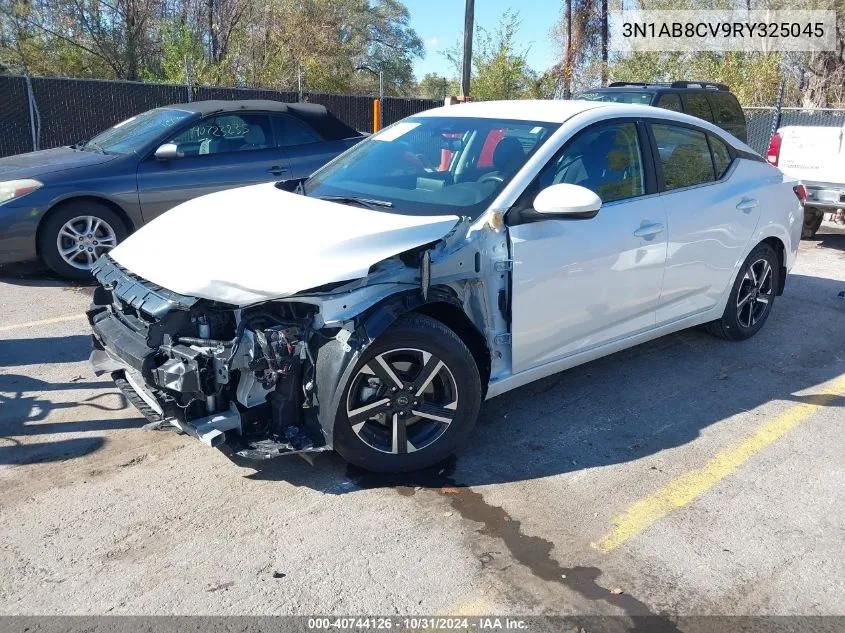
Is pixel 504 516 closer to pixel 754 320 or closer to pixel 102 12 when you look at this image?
pixel 754 320

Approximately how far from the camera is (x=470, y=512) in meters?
3.39

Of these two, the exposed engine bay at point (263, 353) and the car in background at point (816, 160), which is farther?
the car in background at point (816, 160)

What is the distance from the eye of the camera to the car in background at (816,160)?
8992 millimetres

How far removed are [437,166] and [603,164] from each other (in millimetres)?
975

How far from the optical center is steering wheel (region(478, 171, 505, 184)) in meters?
3.95

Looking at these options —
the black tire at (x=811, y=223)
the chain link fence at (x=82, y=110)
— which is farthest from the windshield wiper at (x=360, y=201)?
the chain link fence at (x=82, y=110)

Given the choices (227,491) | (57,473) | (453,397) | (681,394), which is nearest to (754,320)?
(681,394)

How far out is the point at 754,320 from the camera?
5809 mm

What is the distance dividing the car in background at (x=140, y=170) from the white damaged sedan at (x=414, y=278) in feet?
10.2

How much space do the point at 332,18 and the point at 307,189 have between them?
26.8 meters

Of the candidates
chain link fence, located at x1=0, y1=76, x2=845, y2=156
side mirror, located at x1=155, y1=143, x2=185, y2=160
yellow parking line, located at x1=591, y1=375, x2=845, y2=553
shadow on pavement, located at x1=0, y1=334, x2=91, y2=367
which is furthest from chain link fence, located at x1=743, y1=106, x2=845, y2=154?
shadow on pavement, located at x1=0, y1=334, x2=91, y2=367

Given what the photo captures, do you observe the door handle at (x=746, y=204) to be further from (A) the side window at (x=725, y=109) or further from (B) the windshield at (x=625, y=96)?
(A) the side window at (x=725, y=109)

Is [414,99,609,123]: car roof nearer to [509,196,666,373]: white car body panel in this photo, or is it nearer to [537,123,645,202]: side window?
[537,123,645,202]: side window

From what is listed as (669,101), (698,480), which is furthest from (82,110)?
(698,480)
